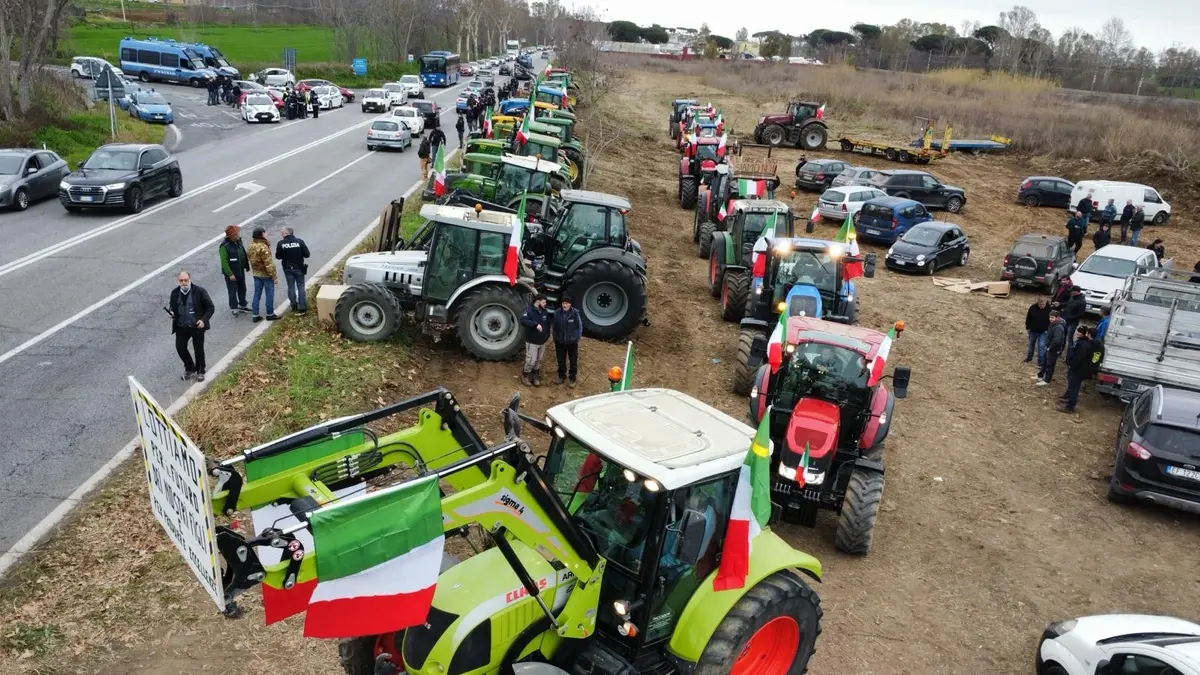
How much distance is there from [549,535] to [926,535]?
6647 mm

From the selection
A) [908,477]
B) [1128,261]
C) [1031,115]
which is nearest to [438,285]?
[908,477]

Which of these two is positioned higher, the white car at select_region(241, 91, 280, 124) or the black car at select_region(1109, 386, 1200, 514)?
the white car at select_region(241, 91, 280, 124)

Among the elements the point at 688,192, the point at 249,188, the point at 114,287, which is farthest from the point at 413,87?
the point at 114,287

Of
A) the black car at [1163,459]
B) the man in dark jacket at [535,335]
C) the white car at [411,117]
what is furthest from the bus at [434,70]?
the black car at [1163,459]

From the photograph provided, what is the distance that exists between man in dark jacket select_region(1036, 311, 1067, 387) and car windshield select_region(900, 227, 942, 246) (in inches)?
297

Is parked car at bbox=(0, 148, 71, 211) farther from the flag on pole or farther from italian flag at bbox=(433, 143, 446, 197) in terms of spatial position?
the flag on pole

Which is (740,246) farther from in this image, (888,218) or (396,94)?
(396,94)

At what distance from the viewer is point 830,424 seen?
30.2 ft

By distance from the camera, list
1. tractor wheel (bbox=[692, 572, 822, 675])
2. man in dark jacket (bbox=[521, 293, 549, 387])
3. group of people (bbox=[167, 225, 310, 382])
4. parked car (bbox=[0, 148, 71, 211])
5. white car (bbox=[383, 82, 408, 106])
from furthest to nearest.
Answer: white car (bbox=[383, 82, 408, 106]) → parked car (bbox=[0, 148, 71, 211]) → man in dark jacket (bbox=[521, 293, 549, 387]) → group of people (bbox=[167, 225, 310, 382]) → tractor wheel (bbox=[692, 572, 822, 675])

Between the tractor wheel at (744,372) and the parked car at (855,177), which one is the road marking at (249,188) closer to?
Result: the tractor wheel at (744,372)

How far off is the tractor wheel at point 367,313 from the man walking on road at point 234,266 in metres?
1.67

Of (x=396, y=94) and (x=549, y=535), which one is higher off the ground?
(x=396, y=94)

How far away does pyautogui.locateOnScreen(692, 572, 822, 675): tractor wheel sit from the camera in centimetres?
559

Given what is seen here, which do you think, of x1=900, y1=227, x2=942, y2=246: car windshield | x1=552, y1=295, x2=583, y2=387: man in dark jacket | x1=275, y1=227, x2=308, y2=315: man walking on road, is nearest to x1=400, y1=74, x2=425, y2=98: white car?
x1=900, y1=227, x2=942, y2=246: car windshield
